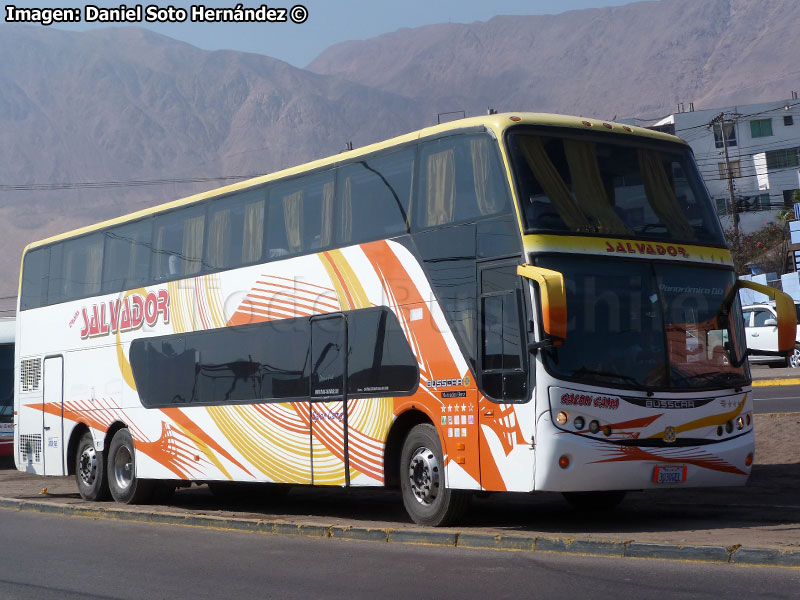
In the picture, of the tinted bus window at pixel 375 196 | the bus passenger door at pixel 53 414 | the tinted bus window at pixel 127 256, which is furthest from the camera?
the bus passenger door at pixel 53 414

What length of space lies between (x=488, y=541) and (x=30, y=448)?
12887 millimetres

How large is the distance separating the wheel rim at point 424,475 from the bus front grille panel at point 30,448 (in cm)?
1038

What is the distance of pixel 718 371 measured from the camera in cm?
1245

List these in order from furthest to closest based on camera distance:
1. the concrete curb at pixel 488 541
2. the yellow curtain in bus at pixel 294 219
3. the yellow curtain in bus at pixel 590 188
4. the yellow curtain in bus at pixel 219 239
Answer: the yellow curtain in bus at pixel 219 239
the yellow curtain in bus at pixel 294 219
the yellow curtain in bus at pixel 590 188
the concrete curb at pixel 488 541

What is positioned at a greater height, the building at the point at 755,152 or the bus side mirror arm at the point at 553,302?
the building at the point at 755,152

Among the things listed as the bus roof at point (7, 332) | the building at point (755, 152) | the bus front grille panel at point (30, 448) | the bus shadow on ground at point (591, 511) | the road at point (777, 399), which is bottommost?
the bus shadow on ground at point (591, 511)

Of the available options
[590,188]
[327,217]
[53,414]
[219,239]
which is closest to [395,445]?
[327,217]

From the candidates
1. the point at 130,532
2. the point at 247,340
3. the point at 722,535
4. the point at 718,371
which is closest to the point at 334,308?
the point at 247,340

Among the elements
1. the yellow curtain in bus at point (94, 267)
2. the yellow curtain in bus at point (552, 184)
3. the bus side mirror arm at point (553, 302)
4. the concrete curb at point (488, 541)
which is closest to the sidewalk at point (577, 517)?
the concrete curb at point (488, 541)

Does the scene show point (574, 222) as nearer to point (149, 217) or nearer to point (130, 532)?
point (130, 532)

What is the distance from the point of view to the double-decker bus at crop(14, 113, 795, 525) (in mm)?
11695

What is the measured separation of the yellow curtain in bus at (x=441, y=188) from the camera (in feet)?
41.9

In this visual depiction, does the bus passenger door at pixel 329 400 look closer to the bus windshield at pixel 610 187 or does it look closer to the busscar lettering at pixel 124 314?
the bus windshield at pixel 610 187

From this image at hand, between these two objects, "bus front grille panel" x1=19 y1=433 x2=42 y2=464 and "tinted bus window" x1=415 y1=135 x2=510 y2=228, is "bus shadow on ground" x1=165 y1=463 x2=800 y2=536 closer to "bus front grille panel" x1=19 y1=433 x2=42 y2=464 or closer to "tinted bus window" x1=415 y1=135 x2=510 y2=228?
"tinted bus window" x1=415 y1=135 x2=510 y2=228
